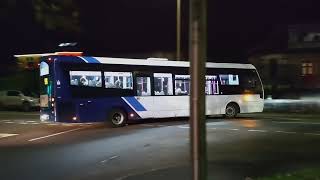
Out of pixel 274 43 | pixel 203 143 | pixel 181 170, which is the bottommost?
pixel 181 170

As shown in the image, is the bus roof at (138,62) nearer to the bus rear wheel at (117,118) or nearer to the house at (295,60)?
the bus rear wheel at (117,118)

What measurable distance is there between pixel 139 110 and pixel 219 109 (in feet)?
15.5

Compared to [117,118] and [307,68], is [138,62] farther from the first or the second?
[307,68]

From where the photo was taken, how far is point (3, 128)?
79.4 ft

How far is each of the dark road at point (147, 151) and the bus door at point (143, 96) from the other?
0.89 m

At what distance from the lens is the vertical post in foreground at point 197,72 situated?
654 centimetres

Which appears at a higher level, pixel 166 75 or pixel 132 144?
pixel 166 75

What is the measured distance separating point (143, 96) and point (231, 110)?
5.49 meters

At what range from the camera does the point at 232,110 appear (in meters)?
28.4

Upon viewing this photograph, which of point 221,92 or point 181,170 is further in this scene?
point 221,92

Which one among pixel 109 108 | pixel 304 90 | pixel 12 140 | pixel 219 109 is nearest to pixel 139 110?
pixel 109 108

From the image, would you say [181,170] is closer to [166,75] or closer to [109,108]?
[109,108]

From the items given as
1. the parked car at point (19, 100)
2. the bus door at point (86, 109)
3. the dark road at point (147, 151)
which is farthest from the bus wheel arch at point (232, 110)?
the parked car at point (19, 100)

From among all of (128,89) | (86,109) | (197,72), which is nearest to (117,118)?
(128,89)
